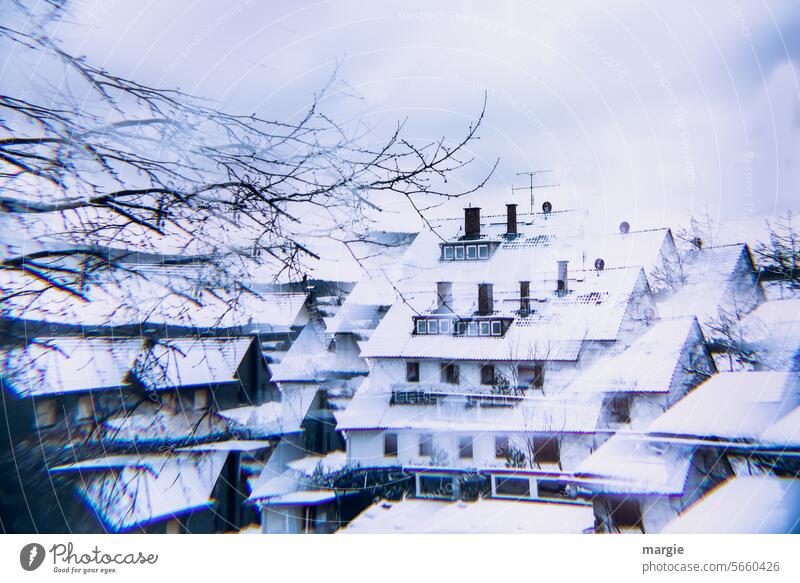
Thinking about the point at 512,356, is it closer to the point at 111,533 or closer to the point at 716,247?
the point at 716,247

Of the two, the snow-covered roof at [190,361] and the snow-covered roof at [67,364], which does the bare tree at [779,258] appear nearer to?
the snow-covered roof at [190,361]

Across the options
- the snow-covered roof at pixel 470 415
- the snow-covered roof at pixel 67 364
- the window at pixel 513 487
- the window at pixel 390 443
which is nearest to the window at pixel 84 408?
the snow-covered roof at pixel 67 364

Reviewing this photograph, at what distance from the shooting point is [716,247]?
172cm

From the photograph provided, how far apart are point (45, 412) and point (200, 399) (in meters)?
0.45

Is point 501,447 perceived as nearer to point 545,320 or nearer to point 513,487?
point 513,487

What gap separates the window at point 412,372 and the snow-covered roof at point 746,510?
81 centimetres

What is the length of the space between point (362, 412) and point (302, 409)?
0.59ft

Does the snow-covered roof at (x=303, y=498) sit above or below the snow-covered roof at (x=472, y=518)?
above

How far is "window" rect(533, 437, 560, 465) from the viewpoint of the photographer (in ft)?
5.52

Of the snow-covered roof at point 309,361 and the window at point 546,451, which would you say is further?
the snow-covered roof at point 309,361

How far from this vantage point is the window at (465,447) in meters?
1.73

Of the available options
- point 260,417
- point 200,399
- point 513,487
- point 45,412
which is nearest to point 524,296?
point 513,487

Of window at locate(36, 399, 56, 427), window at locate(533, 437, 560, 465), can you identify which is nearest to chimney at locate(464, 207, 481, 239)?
window at locate(533, 437, 560, 465)
